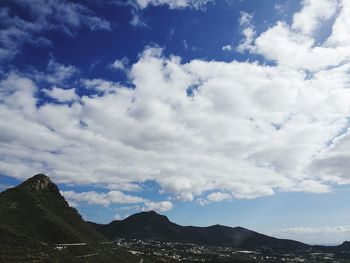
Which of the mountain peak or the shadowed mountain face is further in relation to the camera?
the mountain peak

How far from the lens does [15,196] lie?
164000mm

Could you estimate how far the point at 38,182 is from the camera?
188750mm

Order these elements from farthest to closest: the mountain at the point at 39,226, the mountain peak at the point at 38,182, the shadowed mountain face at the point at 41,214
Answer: the mountain peak at the point at 38,182 → the shadowed mountain face at the point at 41,214 → the mountain at the point at 39,226

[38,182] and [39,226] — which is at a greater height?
[38,182]

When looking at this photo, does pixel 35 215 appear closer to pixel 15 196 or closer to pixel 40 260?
pixel 15 196

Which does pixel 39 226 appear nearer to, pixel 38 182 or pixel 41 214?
pixel 41 214

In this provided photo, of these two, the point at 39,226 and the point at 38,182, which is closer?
the point at 39,226

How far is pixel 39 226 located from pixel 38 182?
1974 inches

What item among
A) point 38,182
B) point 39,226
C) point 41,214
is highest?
point 38,182

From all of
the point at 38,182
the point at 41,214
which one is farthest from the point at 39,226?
the point at 38,182

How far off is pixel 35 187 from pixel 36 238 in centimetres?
5502

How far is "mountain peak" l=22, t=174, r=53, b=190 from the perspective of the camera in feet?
602

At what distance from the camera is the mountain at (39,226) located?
111500 millimetres

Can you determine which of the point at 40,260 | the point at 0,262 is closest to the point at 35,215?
the point at 40,260
